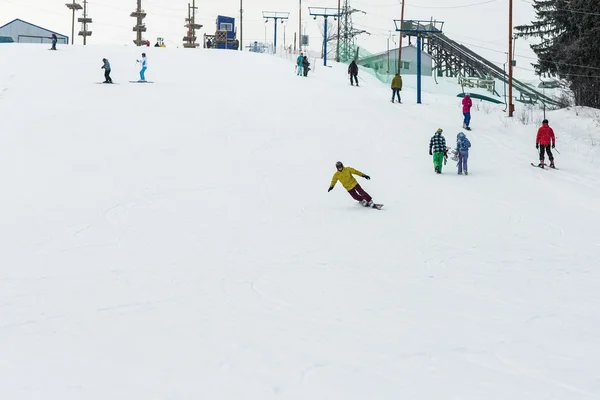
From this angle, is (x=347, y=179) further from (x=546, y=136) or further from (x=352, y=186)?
(x=546, y=136)

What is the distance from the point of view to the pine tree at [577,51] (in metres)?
29.2

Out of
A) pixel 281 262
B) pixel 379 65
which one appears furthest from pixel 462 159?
pixel 379 65

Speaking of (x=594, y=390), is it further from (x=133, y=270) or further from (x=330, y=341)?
(x=133, y=270)

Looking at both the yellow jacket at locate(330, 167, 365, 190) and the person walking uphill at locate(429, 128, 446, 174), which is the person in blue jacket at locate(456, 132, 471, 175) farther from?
the yellow jacket at locate(330, 167, 365, 190)

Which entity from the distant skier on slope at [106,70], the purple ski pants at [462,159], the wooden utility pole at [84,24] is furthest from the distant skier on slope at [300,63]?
the wooden utility pole at [84,24]

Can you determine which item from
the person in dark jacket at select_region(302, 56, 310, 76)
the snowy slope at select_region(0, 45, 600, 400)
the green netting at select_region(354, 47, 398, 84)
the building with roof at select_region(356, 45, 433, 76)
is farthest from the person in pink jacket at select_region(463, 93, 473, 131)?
the building with roof at select_region(356, 45, 433, 76)

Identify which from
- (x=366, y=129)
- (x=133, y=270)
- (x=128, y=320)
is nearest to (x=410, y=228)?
(x=133, y=270)

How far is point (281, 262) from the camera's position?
9.56 m

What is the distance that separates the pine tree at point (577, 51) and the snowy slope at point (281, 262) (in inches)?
304

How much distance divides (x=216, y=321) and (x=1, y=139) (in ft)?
48.5

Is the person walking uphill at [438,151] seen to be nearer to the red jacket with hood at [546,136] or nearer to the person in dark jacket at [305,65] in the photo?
the red jacket with hood at [546,136]

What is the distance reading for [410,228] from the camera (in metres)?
12.2

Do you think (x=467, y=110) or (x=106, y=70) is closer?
(x=467, y=110)

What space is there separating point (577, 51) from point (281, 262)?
Result: 83.0ft
